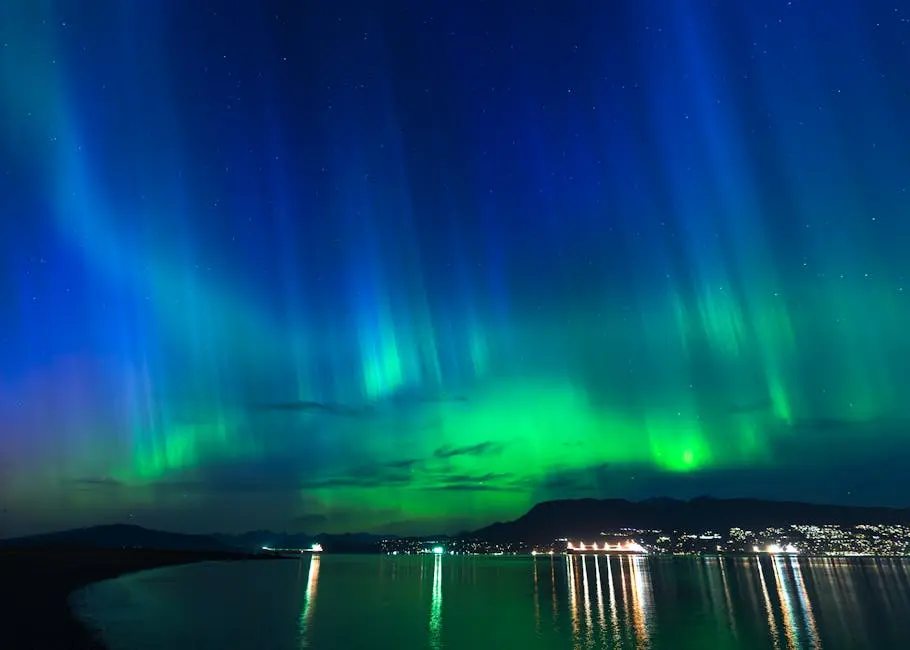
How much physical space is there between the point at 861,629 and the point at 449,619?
114ft

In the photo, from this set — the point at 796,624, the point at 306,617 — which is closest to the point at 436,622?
the point at 306,617

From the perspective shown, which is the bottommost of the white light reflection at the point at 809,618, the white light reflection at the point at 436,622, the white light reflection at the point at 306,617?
the white light reflection at the point at 809,618

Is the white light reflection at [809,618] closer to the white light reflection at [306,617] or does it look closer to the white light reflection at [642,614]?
the white light reflection at [642,614]

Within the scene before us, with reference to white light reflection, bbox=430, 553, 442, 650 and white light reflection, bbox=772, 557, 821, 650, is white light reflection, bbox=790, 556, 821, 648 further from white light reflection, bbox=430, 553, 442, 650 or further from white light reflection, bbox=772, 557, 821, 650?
white light reflection, bbox=430, 553, 442, 650

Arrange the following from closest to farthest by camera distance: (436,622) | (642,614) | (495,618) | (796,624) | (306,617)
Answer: (796,624) → (436,622) → (306,617) → (495,618) → (642,614)

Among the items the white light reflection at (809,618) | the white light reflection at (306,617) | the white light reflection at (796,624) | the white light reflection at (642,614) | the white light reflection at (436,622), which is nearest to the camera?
the white light reflection at (306,617)

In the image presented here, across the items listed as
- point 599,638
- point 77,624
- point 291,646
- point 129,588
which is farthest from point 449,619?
point 129,588

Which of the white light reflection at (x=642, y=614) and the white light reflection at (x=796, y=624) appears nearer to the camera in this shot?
the white light reflection at (x=796, y=624)

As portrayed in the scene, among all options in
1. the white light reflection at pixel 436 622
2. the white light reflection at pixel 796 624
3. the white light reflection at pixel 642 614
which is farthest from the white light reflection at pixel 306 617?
the white light reflection at pixel 796 624

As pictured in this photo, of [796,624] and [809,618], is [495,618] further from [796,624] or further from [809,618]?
[809,618]

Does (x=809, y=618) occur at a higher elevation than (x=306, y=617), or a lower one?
lower

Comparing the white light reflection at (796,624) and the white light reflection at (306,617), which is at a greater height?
the white light reflection at (306,617)

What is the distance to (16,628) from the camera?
37.1m

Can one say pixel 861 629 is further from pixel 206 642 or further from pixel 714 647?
pixel 206 642
